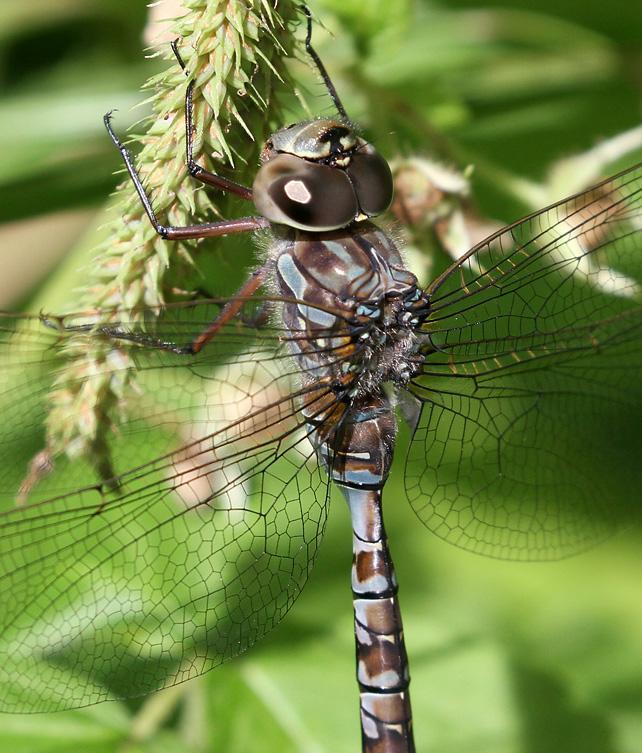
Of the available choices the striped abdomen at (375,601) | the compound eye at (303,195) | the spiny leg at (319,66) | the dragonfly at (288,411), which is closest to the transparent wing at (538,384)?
the dragonfly at (288,411)

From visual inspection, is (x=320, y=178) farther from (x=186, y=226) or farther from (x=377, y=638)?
(x=377, y=638)

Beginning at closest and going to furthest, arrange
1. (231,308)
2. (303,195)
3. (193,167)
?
(193,167) → (303,195) → (231,308)

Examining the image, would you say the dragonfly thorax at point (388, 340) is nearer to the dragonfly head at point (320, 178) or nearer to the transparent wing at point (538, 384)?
the transparent wing at point (538, 384)

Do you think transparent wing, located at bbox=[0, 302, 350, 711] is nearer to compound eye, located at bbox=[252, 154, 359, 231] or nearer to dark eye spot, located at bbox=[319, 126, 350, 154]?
compound eye, located at bbox=[252, 154, 359, 231]

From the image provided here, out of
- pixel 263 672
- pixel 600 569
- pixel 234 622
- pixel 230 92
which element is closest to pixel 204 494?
pixel 234 622

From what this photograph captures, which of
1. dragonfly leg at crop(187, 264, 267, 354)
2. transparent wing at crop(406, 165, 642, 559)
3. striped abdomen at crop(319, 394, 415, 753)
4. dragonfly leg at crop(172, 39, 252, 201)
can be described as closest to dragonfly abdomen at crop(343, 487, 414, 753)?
striped abdomen at crop(319, 394, 415, 753)

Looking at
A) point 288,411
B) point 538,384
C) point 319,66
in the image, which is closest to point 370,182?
point 319,66
